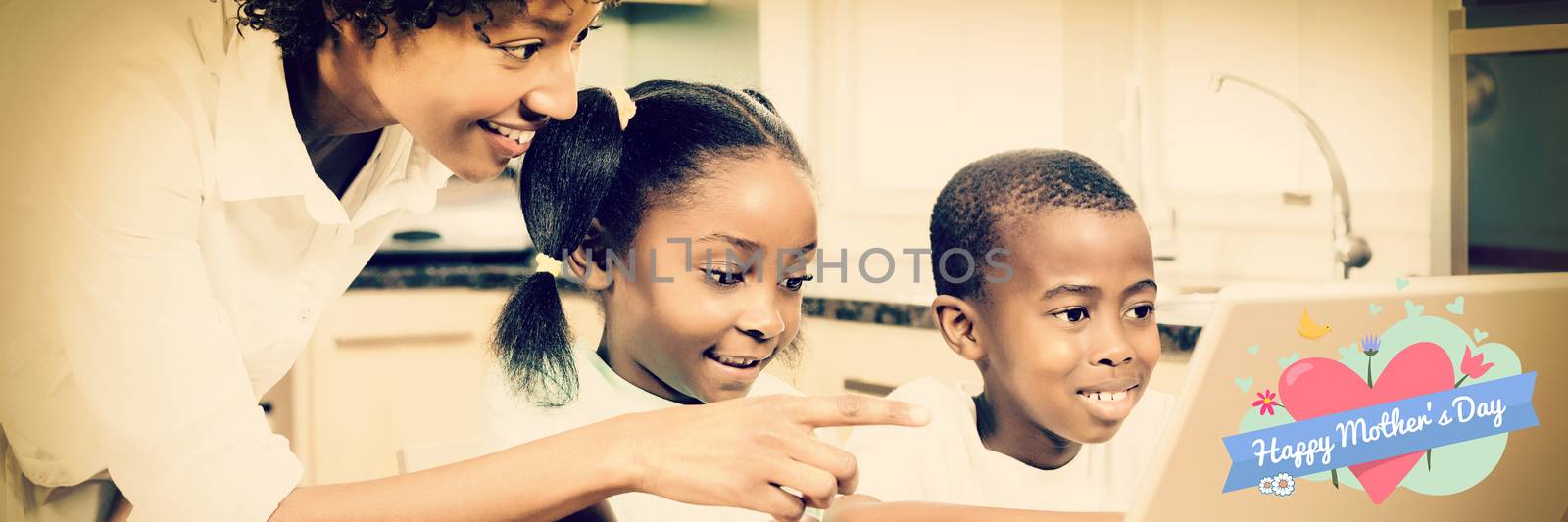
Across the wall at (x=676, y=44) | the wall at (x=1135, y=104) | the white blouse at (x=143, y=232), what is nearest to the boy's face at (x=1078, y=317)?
the wall at (x=1135, y=104)

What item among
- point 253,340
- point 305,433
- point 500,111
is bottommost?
point 305,433

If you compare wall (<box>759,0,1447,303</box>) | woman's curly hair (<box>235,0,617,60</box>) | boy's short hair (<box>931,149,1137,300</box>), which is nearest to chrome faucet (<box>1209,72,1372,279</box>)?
wall (<box>759,0,1447,303</box>)

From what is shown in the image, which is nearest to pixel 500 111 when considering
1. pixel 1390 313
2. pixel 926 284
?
pixel 926 284

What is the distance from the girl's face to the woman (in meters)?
0.09

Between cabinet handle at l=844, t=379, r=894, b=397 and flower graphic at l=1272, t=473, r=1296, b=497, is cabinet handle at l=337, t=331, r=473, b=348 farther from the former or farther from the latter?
flower graphic at l=1272, t=473, r=1296, b=497

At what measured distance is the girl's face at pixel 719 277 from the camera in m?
0.72

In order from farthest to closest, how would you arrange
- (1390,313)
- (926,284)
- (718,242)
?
1. (926,284)
2. (718,242)
3. (1390,313)

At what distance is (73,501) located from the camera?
768 millimetres

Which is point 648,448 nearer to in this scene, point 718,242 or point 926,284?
point 718,242

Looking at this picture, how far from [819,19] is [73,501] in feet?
1.93

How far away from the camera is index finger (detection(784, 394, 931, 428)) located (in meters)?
0.59

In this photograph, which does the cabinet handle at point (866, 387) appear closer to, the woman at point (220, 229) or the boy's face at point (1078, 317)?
the boy's face at point (1078, 317)

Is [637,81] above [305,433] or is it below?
above

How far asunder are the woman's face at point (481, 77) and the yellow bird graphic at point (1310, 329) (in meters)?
0.39
